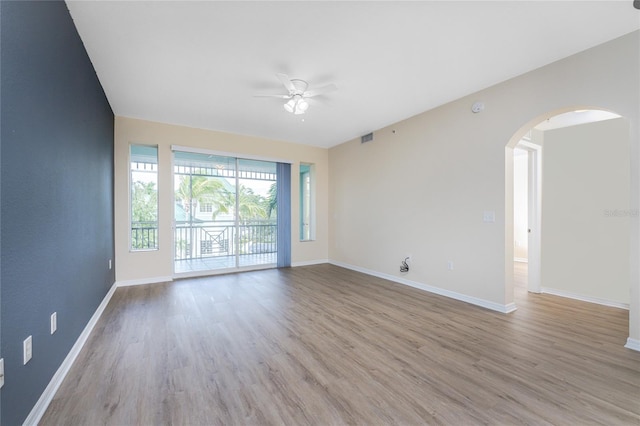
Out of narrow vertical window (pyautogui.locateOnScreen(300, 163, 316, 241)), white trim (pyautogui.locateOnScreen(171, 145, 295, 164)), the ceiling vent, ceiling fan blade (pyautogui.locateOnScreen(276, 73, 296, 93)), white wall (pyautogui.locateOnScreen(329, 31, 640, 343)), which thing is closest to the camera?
white wall (pyautogui.locateOnScreen(329, 31, 640, 343))

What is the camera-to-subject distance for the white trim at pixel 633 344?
2252mm

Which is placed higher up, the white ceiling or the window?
the white ceiling

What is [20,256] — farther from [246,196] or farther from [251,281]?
[246,196]

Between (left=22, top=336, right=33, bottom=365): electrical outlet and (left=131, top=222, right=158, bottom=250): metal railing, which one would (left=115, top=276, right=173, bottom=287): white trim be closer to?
(left=131, top=222, right=158, bottom=250): metal railing

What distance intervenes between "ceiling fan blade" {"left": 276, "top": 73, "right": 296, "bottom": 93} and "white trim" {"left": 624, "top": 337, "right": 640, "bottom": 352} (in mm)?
4069

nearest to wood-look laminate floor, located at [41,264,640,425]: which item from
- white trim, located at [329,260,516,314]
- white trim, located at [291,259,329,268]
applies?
white trim, located at [329,260,516,314]

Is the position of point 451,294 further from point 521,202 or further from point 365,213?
point 521,202

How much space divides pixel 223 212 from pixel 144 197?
140 centimetres

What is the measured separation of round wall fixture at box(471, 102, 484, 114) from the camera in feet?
11.0

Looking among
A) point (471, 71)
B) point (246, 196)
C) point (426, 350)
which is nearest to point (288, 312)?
point (426, 350)

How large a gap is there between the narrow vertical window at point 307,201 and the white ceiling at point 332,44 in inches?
105

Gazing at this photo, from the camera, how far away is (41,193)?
1593 millimetres

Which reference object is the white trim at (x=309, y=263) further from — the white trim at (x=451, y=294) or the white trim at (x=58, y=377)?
the white trim at (x=58, y=377)

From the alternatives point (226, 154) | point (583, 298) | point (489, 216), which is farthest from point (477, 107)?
point (226, 154)
